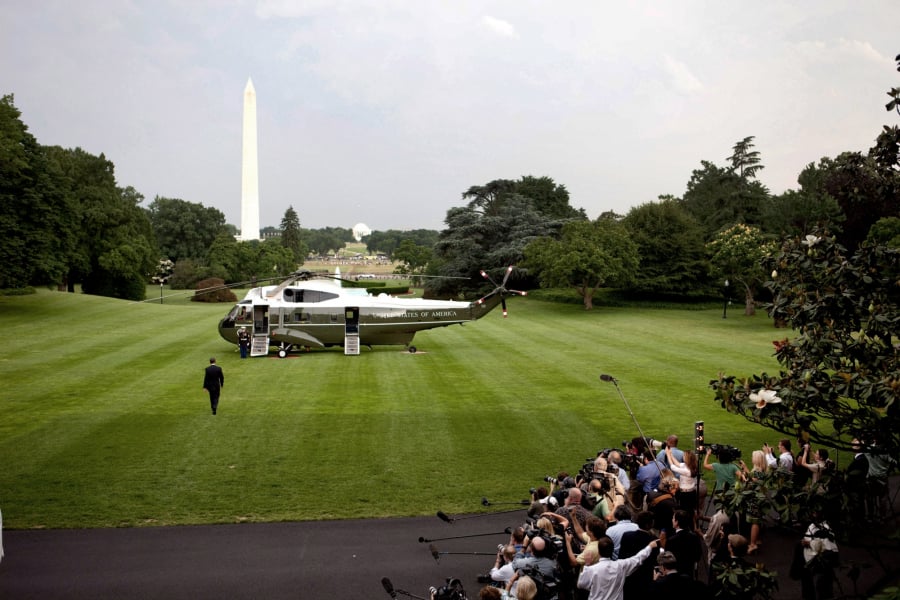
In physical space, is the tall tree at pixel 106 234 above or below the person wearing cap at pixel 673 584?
above

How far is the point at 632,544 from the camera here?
8.07 meters

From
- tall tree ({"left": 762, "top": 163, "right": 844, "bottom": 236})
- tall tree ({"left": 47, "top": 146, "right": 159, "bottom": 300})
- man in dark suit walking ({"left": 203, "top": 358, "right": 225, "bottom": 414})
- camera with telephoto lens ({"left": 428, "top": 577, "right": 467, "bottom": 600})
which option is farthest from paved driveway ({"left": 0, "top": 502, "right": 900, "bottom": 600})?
tall tree ({"left": 47, "top": 146, "right": 159, "bottom": 300})

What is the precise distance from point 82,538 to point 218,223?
9997cm

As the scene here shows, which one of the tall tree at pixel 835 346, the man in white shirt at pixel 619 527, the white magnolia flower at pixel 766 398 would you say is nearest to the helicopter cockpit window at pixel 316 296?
the man in white shirt at pixel 619 527

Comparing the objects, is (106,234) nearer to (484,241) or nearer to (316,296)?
(484,241)

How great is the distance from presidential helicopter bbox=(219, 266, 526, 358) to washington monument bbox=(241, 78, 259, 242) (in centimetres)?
6124

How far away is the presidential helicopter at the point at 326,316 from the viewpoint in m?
29.6

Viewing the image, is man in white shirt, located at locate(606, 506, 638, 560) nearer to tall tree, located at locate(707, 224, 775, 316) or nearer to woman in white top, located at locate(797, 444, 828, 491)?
woman in white top, located at locate(797, 444, 828, 491)

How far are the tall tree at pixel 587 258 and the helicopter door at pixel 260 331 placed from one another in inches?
1097

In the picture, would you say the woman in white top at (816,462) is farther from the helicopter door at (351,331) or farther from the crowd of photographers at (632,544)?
the helicopter door at (351,331)

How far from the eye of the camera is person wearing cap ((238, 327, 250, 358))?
29.4 metres

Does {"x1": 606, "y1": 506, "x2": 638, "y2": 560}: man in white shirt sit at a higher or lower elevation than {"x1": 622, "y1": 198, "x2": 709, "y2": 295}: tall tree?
lower

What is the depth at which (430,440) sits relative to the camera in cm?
1719

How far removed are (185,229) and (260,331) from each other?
78.1m
